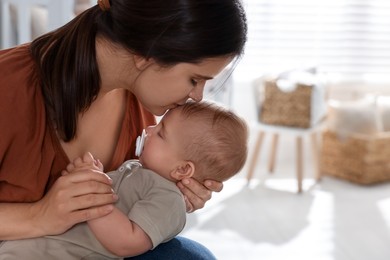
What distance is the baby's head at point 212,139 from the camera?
1625mm

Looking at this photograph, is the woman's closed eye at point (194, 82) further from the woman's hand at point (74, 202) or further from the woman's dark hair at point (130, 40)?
the woman's hand at point (74, 202)

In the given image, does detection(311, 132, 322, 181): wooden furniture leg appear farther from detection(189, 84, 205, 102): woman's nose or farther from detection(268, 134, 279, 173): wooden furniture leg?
detection(189, 84, 205, 102): woman's nose

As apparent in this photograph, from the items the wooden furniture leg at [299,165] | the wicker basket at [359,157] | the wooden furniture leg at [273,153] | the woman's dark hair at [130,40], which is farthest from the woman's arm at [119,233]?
the wooden furniture leg at [273,153]

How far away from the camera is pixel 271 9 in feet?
15.4

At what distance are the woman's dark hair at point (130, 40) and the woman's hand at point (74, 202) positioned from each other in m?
0.14

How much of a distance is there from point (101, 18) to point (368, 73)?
3.63 meters

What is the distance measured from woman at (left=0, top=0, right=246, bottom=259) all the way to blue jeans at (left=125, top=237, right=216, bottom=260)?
1 centimetres

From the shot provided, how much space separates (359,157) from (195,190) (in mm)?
2802

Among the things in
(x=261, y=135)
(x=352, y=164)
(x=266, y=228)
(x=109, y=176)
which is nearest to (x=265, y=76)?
(x=261, y=135)

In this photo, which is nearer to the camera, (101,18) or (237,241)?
(101,18)

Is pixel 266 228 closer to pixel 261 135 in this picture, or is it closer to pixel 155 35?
pixel 261 135

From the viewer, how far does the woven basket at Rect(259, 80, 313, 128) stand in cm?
410

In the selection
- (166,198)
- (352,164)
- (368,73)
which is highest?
(166,198)

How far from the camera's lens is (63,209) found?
4.80 feet
